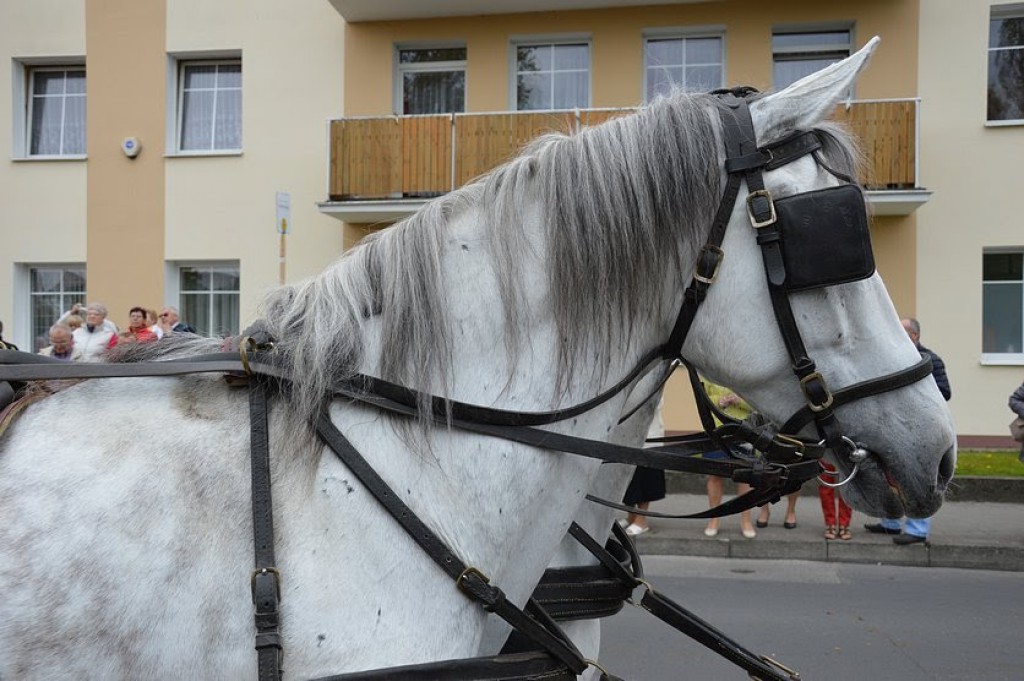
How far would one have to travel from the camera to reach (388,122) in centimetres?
1209

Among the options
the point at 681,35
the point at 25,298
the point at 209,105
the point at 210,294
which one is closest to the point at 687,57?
the point at 681,35

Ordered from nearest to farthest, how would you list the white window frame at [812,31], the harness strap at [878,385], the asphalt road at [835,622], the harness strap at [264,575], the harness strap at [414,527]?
the harness strap at [264,575], the harness strap at [414,527], the harness strap at [878,385], the asphalt road at [835,622], the white window frame at [812,31]

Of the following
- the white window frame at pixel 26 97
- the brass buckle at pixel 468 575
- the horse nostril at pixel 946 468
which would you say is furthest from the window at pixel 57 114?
the horse nostril at pixel 946 468

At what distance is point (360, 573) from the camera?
1.46 meters

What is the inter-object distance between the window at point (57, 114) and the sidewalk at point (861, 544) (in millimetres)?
12360

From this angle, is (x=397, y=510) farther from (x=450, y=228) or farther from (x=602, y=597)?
(x=602, y=597)

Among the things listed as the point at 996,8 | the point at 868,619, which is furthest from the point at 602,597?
the point at 996,8

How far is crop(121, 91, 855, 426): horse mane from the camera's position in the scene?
5.20ft

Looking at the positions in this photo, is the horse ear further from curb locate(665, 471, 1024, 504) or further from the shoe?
curb locate(665, 471, 1024, 504)

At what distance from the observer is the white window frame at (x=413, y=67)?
13.1 meters

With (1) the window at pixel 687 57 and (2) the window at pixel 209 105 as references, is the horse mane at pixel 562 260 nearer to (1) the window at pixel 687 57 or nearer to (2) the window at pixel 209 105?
(1) the window at pixel 687 57

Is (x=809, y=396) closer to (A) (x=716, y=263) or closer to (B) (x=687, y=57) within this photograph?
(A) (x=716, y=263)

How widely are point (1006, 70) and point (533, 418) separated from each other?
529 inches

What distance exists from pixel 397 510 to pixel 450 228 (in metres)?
0.60
